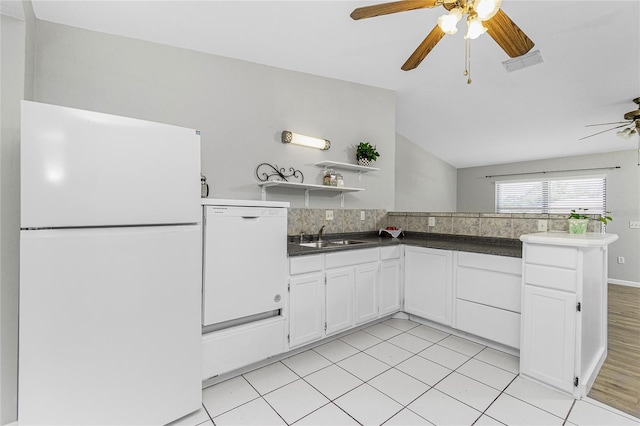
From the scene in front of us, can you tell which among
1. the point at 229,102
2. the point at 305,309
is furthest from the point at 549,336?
the point at 229,102

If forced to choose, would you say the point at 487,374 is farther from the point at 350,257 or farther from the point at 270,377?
the point at 270,377

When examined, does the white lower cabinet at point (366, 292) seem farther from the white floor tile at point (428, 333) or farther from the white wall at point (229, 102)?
the white wall at point (229, 102)

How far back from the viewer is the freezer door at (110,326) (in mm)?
1264

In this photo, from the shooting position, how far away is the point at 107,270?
1.39m

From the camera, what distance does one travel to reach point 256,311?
201 cm

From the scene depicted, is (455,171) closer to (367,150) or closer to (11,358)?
(367,150)

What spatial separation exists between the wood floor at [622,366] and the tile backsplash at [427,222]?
1.01 metres

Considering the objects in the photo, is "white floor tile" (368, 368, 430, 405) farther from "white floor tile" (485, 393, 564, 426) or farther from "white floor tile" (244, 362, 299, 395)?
"white floor tile" (244, 362, 299, 395)

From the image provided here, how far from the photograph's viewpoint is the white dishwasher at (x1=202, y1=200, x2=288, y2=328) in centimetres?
182

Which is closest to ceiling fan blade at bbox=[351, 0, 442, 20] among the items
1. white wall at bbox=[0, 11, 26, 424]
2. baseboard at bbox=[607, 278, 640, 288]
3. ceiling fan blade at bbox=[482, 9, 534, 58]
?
ceiling fan blade at bbox=[482, 9, 534, 58]

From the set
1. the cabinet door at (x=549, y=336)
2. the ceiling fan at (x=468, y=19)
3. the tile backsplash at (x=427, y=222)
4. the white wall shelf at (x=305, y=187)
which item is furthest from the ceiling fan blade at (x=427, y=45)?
the cabinet door at (x=549, y=336)

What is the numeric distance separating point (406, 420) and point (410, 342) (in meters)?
0.99

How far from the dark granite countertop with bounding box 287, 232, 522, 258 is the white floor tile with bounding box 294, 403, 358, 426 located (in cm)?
98

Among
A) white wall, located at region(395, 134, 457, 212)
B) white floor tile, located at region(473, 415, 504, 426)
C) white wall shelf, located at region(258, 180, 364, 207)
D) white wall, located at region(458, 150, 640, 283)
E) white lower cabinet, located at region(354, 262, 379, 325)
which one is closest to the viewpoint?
white floor tile, located at region(473, 415, 504, 426)
